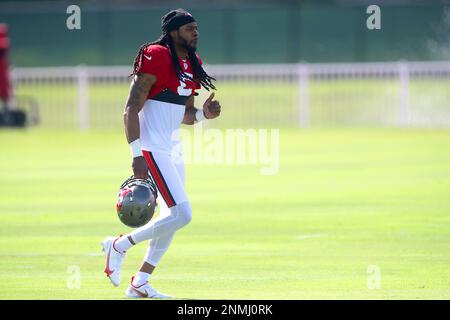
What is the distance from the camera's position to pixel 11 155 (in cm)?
2564

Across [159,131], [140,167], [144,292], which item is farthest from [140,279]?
[159,131]

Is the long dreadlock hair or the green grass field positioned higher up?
the long dreadlock hair

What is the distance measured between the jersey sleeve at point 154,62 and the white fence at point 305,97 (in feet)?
69.6

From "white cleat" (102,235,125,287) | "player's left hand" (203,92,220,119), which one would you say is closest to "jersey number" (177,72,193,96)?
"player's left hand" (203,92,220,119)

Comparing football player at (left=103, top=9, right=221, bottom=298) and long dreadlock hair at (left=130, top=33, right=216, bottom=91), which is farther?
long dreadlock hair at (left=130, top=33, right=216, bottom=91)

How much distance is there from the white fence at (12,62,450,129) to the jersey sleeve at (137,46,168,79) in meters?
21.2

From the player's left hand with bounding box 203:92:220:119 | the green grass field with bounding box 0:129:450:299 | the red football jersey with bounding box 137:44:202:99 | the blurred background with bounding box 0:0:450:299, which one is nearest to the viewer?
the red football jersey with bounding box 137:44:202:99

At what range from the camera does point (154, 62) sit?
10.1 metres

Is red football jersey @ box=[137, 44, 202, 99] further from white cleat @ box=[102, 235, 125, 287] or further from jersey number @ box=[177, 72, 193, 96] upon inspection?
white cleat @ box=[102, 235, 125, 287]

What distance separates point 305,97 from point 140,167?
23464 mm

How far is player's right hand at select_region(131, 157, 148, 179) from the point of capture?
10.0m

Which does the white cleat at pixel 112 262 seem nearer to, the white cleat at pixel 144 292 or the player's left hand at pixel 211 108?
the white cleat at pixel 144 292

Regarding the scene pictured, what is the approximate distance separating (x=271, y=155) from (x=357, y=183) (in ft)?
18.7

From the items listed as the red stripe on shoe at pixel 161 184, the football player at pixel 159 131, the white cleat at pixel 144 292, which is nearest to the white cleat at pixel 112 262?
Answer: the football player at pixel 159 131
